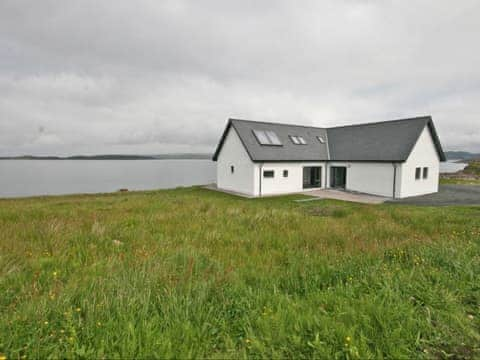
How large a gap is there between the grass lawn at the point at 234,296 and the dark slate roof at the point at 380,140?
50.1 feet

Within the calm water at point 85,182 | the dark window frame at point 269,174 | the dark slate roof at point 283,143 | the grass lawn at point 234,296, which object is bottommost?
the calm water at point 85,182

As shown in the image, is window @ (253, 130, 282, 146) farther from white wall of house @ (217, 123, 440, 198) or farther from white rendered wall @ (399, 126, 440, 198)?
white rendered wall @ (399, 126, 440, 198)

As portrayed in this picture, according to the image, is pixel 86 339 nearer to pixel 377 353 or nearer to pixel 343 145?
pixel 377 353

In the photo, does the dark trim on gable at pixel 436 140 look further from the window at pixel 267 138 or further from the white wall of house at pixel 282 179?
the window at pixel 267 138

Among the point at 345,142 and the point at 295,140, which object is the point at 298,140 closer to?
the point at 295,140

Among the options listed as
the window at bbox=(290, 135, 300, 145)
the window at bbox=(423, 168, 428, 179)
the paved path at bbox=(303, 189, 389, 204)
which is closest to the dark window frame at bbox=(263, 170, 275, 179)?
the paved path at bbox=(303, 189, 389, 204)

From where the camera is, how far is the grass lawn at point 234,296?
219cm

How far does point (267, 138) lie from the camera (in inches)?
827

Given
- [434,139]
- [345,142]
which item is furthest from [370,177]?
[434,139]

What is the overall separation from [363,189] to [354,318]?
781 inches

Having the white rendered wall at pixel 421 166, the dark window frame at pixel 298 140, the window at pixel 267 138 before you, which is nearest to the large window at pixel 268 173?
the window at pixel 267 138

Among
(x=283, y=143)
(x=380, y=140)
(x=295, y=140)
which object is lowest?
(x=283, y=143)

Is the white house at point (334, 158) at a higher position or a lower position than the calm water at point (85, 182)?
higher

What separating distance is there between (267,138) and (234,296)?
1889cm
